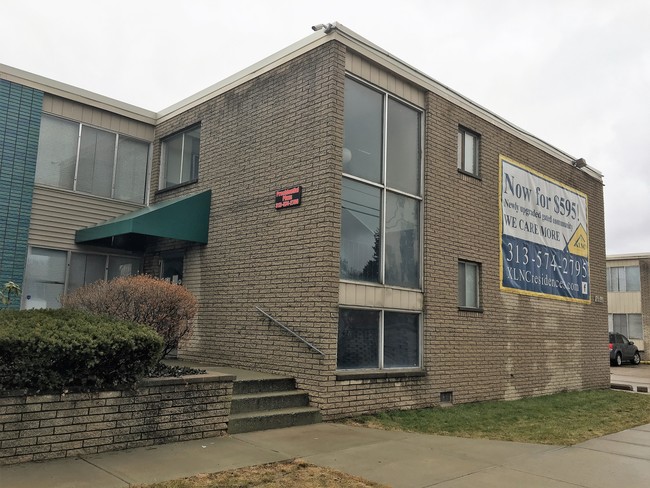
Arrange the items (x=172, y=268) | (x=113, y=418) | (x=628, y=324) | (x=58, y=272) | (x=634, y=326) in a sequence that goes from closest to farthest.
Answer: (x=113, y=418)
(x=58, y=272)
(x=172, y=268)
(x=634, y=326)
(x=628, y=324)

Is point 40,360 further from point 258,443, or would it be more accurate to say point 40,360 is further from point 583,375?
point 583,375

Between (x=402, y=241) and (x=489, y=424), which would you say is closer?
(x=489, y=424)

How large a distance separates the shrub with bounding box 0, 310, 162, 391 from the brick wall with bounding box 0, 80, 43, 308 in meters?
5.50

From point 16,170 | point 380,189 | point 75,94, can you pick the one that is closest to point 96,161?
point 75,94

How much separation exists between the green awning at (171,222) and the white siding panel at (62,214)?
0.79 m

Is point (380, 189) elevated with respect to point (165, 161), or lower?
lower

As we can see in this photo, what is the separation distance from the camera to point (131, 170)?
13.2 m

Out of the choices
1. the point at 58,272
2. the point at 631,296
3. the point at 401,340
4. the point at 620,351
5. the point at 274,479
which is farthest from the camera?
the point at 631,296

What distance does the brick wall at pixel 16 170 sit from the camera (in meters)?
11.1

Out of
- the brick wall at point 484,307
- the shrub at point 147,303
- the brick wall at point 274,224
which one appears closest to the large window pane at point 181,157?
the brick wall at point 274,224

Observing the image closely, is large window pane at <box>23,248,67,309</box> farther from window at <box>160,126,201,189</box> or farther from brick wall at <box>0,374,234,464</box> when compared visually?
brick wall at <box>0,374,234,464</box>

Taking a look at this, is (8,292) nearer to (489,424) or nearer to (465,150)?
(489,424)

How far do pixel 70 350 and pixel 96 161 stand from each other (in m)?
8.11

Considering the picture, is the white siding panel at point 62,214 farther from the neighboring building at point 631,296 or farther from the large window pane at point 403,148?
the neighboring building at point 631,296
